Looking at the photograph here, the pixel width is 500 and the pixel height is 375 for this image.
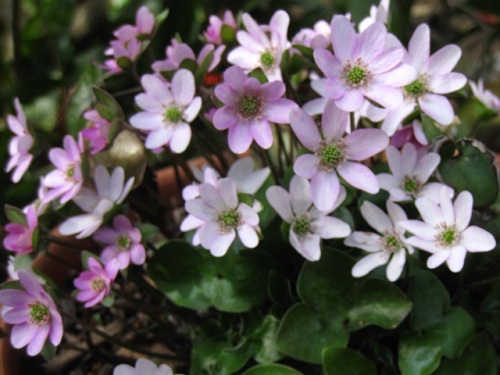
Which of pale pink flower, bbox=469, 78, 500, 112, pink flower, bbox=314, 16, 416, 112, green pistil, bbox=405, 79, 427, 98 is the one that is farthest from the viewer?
pale pink flower, bbox=469, 78, 500, 112

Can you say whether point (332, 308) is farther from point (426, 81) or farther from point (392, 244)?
point (426, 81)

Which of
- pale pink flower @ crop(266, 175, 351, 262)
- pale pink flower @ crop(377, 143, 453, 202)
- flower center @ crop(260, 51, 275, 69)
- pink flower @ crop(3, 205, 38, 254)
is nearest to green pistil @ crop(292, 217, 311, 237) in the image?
pale pink flower @ crop(266, 175, 351, 262)

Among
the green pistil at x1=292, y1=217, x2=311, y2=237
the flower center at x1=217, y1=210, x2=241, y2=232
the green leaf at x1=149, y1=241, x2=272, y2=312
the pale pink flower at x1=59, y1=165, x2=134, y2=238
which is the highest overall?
the flower center at x1=217, y1=210, x2=241, y2=232

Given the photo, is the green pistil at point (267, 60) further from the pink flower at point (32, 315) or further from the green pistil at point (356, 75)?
the pink flower at point (32, 315)

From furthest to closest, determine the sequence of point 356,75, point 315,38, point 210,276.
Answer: point 210,276 → point 315,38 → point 356,75

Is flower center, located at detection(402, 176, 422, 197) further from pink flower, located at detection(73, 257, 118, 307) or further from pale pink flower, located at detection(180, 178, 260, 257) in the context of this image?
pink flower, located at detection(73, 257, 118, 307)

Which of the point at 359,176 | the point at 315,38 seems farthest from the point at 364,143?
the point at 315,38
